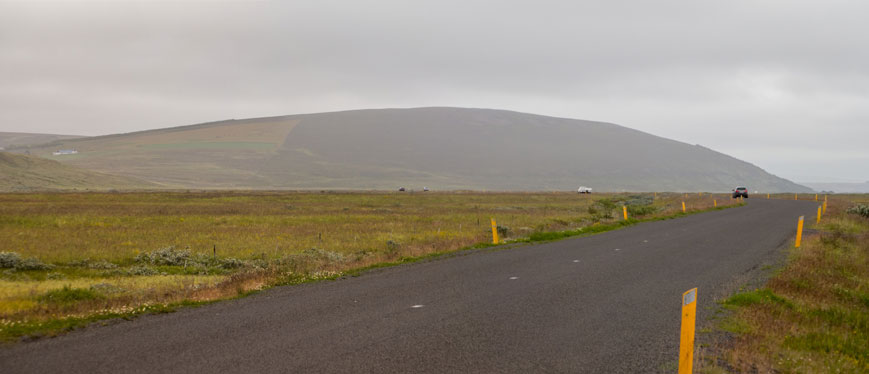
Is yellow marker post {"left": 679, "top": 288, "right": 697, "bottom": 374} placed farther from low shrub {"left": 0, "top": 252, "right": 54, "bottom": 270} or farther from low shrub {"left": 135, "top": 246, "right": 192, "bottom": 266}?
low shrub {"left": 0, "top": 252, "right": 54, "bottom": 270}

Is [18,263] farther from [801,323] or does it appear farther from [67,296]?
[801,323]

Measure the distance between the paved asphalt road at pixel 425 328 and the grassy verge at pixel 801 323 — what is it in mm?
834

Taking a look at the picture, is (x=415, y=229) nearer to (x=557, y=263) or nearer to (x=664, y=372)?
(x=557, y=263)

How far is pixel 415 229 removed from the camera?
31.3 metres

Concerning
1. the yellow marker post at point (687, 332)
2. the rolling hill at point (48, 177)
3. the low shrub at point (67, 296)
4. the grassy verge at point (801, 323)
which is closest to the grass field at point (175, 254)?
the low shrub at point (67, 296)

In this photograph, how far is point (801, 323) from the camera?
9141 mm

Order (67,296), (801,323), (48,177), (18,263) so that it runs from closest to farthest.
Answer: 1. (801,323)
2. (67,296)
3. (18,263)
4. (48,177)

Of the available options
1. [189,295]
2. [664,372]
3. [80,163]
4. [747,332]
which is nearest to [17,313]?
[189,295]

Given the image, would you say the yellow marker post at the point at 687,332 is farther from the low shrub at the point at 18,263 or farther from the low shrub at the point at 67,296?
the low shrub at the point at 18,263

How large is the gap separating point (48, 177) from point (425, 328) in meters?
140

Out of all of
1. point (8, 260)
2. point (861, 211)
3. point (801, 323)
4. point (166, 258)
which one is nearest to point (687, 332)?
point (801, 323)

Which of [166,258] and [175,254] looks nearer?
[166,258]

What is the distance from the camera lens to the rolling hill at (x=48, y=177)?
108m

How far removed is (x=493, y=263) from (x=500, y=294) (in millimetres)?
4741
